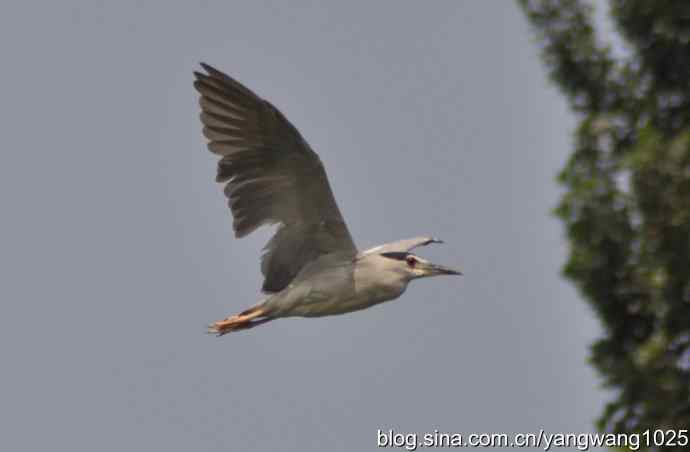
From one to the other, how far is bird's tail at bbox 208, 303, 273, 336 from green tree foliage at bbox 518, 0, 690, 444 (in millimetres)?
4733

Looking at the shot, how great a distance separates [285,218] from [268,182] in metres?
0.38

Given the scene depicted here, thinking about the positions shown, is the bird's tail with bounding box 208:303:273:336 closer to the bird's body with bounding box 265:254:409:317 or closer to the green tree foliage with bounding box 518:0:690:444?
the bird's body with bounding box 265:254:409:317

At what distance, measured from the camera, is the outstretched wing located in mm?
11469

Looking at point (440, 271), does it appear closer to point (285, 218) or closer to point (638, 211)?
point (285, 218)

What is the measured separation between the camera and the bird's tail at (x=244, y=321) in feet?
38.1

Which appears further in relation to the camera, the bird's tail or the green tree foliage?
the bird's tail

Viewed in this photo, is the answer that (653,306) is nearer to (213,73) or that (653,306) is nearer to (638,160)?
(638,160)

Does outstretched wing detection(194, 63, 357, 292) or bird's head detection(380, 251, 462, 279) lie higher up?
outstretched wing detection(194, 63, 357, 292)

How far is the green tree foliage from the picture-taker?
662cm

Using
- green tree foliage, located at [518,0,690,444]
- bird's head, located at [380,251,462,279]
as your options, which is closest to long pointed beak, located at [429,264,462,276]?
bird's head, located at [380,251,462,279]

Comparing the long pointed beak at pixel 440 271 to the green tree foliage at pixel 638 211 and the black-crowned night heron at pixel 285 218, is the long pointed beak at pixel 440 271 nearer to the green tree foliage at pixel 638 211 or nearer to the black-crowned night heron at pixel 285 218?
the black-crowned night heron at pixel 285 218

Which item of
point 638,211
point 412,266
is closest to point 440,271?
point 412,266

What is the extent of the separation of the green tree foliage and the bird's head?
4.27 metres

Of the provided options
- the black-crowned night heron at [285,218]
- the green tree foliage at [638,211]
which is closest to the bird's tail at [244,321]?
the black-crowned night heron at [285,218]
